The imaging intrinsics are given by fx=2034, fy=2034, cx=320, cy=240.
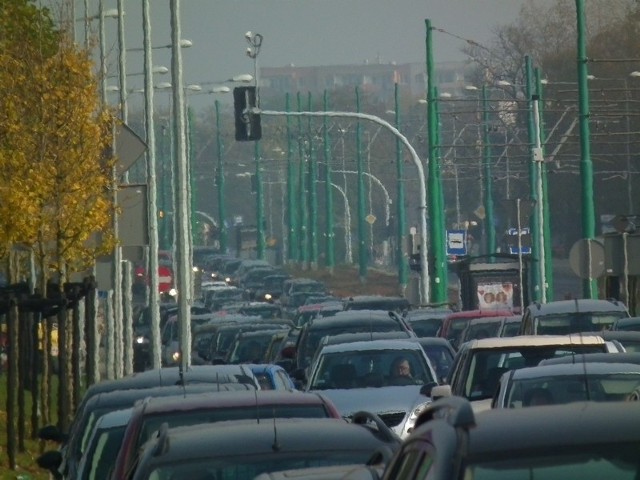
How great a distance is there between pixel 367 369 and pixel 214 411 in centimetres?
1067

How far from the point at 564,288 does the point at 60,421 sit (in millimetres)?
72570

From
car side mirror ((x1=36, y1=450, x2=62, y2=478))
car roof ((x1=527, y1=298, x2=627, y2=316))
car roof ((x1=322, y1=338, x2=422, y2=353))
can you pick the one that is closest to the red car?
car side mirror ((x1=36, y1=450, x2=62, y2=478))

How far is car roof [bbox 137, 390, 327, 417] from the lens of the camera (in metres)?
9.22

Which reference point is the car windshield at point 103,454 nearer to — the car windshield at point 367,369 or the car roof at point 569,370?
the car roof at point 569,370

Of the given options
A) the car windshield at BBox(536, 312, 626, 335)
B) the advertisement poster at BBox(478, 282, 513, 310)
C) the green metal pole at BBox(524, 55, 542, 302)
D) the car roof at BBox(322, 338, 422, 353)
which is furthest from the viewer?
the green metal pole at BBox(524, 55, 542, 302)

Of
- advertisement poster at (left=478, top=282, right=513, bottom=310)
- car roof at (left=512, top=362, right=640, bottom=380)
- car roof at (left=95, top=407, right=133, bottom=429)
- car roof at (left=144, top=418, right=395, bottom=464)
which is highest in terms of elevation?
car roof at (left=144, top=418, right=395, bottom=464)

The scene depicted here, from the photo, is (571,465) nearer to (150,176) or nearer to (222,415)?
(222,415)

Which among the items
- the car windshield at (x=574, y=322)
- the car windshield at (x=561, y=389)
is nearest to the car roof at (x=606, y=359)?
the car windshield at (x=561, y=389)

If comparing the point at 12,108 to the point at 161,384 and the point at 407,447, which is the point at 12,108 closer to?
the point at 161,384

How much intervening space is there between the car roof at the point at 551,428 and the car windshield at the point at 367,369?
13.5 meters

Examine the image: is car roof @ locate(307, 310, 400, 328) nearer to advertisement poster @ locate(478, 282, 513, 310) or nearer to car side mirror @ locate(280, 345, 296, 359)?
A: car side mirror @ locate(280, 345, 296, 359)

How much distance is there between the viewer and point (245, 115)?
41.5 metres

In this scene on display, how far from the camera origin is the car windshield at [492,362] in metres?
17.4

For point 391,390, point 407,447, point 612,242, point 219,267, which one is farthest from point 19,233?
point 219,267
